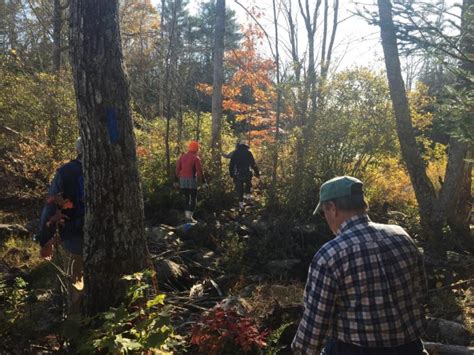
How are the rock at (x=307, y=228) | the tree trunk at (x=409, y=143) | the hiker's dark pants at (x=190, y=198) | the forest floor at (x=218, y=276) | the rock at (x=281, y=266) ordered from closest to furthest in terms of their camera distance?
the forest floor at (x=218, y=276)
the rock at (x=281, y=266)
the rock at (x=307, y=228)
the tree trunk at (x=409, y=143)
the hiker's dark pants at (x=190, y=198)

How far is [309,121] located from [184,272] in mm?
5762

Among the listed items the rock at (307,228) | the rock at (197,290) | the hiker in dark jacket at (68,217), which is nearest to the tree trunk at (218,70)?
the rock at (307,228)

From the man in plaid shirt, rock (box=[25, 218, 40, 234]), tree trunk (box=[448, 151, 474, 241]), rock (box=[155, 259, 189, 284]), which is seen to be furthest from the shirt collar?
tree trunk (box=[448, 151, 474, 241])

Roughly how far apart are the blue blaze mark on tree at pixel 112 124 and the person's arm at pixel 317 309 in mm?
2257

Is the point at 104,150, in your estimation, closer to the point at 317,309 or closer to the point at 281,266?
the point at 317,309

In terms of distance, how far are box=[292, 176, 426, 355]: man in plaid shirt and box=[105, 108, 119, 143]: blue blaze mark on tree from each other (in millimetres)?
2214

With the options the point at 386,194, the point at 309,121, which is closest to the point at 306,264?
the point at 309,121

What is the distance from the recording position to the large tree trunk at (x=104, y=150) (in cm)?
364

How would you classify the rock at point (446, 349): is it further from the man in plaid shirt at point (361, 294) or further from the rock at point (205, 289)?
the rock at point (205, 289)

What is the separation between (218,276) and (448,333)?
10.9ft

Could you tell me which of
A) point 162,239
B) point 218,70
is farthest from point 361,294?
point 218,70

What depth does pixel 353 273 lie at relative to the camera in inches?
82.4

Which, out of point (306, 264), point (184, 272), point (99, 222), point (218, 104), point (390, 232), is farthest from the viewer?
point (218, 104)

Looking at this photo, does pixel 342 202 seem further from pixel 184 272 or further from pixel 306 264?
pixel 306 264
